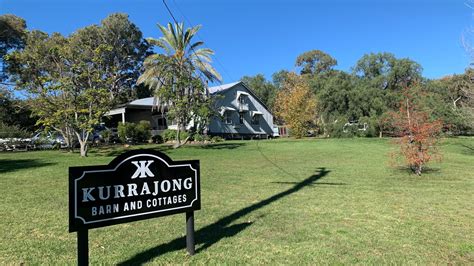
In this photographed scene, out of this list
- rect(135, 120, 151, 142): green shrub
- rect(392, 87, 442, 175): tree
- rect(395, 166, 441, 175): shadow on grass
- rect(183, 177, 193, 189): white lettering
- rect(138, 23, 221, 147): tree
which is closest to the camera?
rect(183, 177, 193, 189): white lettering

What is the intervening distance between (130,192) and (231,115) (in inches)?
1444

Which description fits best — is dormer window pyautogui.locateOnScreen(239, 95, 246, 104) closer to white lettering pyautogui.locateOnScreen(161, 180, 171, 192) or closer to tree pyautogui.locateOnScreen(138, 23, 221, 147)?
tree pyautogui.locateOnScreen(138, 23, 221, 147)

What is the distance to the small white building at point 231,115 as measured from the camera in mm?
37875

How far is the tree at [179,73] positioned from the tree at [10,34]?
1854 cm

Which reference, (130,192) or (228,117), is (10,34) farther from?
(130,192)

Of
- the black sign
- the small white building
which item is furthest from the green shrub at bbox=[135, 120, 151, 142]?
the black sign

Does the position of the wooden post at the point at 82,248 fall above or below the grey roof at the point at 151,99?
below

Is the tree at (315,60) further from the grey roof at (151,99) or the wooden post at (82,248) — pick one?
the wooden post at (82,248)

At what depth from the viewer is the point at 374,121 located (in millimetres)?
37188

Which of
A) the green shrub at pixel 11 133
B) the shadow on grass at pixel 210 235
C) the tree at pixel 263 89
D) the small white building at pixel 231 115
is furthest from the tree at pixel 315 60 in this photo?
the shadow on grass at pixel 210 235

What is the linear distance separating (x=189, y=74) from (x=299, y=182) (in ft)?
53.4

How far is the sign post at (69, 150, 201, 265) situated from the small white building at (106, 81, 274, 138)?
103 feet

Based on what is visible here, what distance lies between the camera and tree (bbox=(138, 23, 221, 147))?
2348 centimetres

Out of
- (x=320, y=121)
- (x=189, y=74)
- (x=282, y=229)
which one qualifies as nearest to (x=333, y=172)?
(x=282, y=229)
